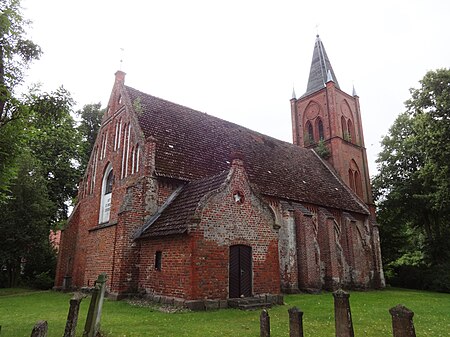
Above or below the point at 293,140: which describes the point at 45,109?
below

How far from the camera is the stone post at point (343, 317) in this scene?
19.4 ft

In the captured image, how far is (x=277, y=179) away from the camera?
71.1 feet

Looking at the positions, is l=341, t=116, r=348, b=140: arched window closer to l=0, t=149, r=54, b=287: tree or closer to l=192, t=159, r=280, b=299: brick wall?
l=192, t=159, r=280, b=299: brick wall

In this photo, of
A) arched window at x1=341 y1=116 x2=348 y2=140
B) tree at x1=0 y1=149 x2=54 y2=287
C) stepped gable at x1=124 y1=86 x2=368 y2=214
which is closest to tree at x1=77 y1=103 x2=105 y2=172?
tree at x1=0 y1=149 x2=54 y2=287

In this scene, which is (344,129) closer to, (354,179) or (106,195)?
(354,179)

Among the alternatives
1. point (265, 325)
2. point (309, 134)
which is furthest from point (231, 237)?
point (309, 134)

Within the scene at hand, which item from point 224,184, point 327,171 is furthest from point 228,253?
point 327,171

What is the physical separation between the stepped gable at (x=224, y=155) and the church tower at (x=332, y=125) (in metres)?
2.77

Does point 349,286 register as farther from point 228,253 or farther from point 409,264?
point 228,253

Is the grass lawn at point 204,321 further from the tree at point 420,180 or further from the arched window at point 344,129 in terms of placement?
the arched window at point 344,129

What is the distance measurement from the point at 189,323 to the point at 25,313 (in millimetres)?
6190

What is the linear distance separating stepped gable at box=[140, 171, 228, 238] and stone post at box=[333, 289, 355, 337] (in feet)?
23.2

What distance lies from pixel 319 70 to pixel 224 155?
19741mm

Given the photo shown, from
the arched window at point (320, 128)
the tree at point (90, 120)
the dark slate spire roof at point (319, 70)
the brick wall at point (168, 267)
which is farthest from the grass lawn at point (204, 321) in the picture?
the dark slate spire roof at point (319, 70)
